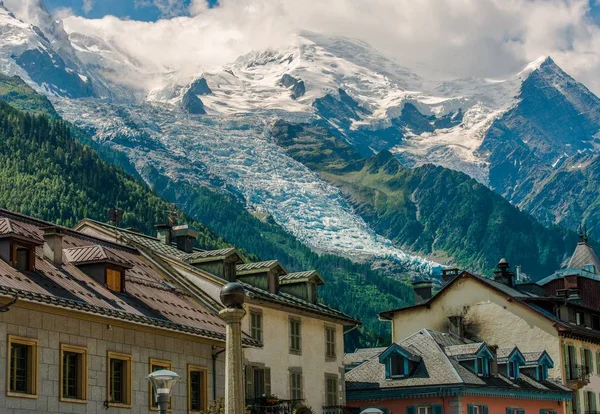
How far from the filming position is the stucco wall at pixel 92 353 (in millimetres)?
43250

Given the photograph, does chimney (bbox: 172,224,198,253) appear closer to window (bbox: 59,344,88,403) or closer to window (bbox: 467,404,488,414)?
window (bbox: 467,404,488,414)

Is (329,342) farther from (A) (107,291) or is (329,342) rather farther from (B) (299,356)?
(A) (107,291)

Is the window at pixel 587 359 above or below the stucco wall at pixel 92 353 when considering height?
above

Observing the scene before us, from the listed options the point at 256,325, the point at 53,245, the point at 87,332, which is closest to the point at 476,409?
the point at 256,325

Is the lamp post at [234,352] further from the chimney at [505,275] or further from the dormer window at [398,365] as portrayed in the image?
the chimney at [505,275]

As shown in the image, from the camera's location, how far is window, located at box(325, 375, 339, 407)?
7269cm

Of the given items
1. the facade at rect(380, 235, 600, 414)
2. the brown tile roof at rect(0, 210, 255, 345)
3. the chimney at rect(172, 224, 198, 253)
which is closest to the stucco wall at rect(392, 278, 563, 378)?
the facade at rect(380, 235, 600, 414)

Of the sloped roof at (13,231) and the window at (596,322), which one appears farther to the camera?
the window at (596,322)

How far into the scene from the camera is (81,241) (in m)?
55.9

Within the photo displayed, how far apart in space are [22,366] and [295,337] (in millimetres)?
27676

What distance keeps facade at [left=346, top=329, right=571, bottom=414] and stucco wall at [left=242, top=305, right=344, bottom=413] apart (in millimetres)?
8613

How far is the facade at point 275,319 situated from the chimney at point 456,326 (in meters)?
22.3

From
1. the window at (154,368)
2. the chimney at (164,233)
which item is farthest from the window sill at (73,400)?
the chimney at (164,233)

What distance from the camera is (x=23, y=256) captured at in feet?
151
